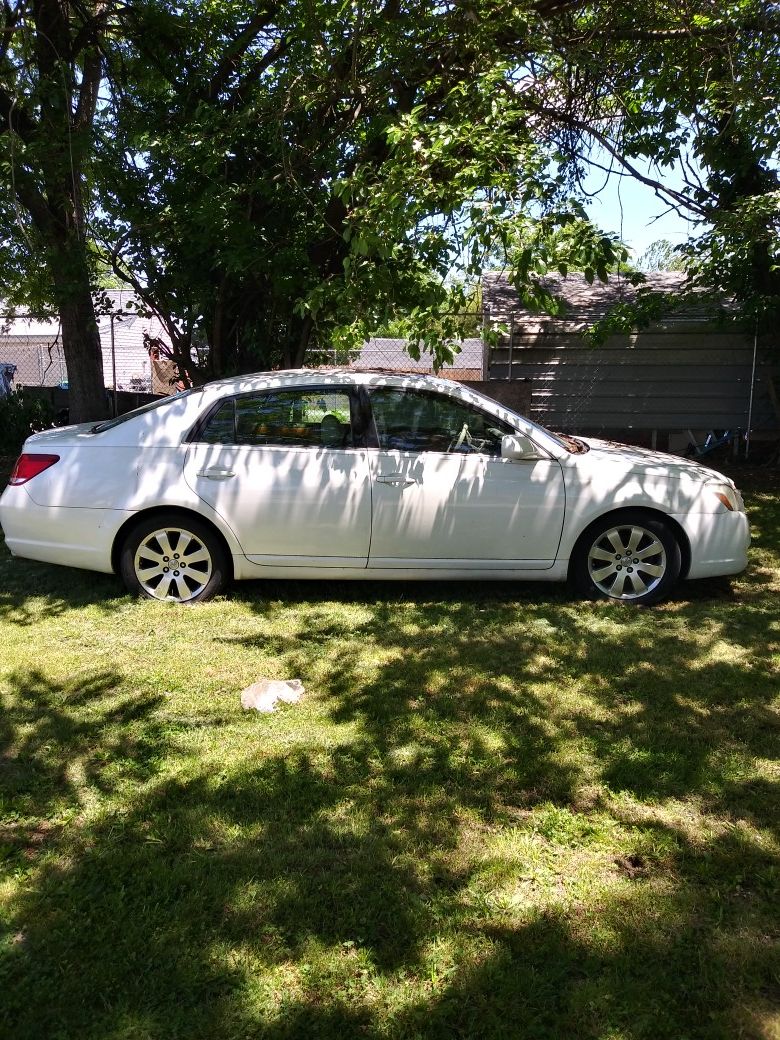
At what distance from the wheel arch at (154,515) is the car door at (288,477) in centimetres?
15

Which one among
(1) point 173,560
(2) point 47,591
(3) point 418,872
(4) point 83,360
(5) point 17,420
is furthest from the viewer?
(5) point 17,420

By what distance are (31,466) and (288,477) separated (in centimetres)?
179

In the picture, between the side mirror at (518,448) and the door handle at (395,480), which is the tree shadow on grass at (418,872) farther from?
the side mirror at (518,448)

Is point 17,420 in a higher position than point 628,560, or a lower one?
higher

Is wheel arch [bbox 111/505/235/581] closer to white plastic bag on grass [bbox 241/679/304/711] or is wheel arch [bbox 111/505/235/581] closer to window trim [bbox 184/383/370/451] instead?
window trim [bbox 184/383/370/451]

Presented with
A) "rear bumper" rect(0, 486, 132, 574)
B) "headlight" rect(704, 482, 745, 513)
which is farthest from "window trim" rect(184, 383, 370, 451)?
"headlight" rect(704, 482, 745, 513)

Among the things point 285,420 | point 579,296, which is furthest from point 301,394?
point 579,296

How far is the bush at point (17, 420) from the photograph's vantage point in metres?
12.3

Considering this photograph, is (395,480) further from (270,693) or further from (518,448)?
(270,693)

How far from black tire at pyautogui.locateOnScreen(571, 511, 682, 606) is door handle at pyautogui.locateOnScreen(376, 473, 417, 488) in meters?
1.24

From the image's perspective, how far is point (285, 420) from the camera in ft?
19.1

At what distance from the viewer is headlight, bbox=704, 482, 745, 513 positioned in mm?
5789

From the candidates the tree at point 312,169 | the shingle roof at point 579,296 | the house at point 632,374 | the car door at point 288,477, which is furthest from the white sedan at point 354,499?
the house at point 632,374

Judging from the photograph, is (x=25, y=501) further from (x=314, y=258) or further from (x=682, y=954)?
(x=682, y=954)
